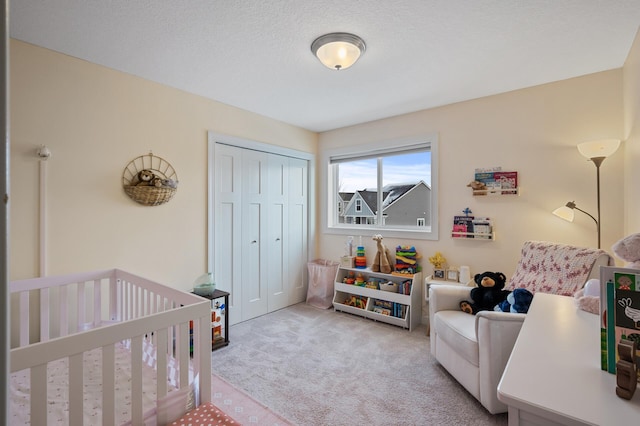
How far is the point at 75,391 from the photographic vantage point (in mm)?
1102

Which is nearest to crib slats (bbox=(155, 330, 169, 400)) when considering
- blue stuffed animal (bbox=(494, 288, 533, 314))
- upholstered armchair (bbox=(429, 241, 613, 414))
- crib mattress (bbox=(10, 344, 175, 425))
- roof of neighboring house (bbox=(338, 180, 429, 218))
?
crib mattress (bbox=(10, 344, 175, 425))

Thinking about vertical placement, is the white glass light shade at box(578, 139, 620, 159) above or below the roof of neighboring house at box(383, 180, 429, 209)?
above

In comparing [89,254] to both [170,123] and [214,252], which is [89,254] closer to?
[214,252]

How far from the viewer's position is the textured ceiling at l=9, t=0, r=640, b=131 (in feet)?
5.52

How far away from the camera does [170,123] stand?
277 centimetres

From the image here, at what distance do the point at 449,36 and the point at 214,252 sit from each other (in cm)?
268

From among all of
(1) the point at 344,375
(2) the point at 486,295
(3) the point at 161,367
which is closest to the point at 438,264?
(2) the point at 486,295

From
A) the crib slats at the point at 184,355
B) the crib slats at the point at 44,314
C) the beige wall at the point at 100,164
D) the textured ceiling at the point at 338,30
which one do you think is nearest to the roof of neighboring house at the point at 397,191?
the textured ceiling at the point at 338,30

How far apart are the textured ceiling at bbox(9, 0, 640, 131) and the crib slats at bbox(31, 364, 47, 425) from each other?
176 centimetres

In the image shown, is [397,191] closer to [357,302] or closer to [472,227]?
[472,227]

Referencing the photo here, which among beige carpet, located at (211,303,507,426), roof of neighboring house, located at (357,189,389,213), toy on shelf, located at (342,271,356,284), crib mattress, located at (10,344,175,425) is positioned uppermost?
roof of neighboring house, located at (357,189,389,213)

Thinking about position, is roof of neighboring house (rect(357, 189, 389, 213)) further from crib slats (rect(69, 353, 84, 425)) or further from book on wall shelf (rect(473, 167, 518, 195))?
crib slats (rect(69, 353, 84, 425))

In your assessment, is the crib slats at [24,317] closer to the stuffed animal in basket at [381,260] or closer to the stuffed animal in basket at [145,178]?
the stuffed animal in basket at [145,178]

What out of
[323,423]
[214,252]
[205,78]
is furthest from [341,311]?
[205,78]
